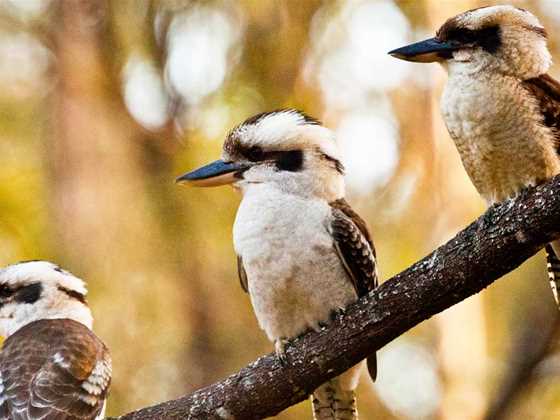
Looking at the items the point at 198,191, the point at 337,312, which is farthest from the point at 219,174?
the point at 198,191

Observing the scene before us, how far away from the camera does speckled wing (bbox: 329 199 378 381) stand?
13.9 ft

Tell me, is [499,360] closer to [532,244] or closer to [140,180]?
[140,180]

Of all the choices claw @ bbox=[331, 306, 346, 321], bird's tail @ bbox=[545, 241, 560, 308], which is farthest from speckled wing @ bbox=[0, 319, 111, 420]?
bird's tail @ bbox=[545, 241, 560, 308]

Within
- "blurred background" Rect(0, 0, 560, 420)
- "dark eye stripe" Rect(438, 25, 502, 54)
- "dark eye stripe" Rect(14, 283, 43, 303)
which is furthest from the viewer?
"blurred background" Rect(0, 0, 560, 420)

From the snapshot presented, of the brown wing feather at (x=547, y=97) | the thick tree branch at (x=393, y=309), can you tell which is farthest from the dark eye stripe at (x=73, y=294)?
the brown wing feather at (x=547, y=97)

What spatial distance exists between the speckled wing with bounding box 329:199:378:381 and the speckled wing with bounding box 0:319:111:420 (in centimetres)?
106

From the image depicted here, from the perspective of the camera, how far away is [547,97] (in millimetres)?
4227

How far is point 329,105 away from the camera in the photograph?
862cm

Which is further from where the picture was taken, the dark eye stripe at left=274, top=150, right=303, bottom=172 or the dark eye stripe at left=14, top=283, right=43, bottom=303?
the dark eye stripe at left=14, top=283, right=43, bottom=303

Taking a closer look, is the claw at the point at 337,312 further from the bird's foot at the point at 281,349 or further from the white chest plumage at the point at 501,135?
the white chest plumage at the point at 501,135

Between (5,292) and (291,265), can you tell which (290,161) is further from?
(5,292)

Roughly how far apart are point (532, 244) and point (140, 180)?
18.7 ft

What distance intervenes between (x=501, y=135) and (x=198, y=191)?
15.8ft

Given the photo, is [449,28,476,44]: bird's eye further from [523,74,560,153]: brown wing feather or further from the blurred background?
the blurred background
